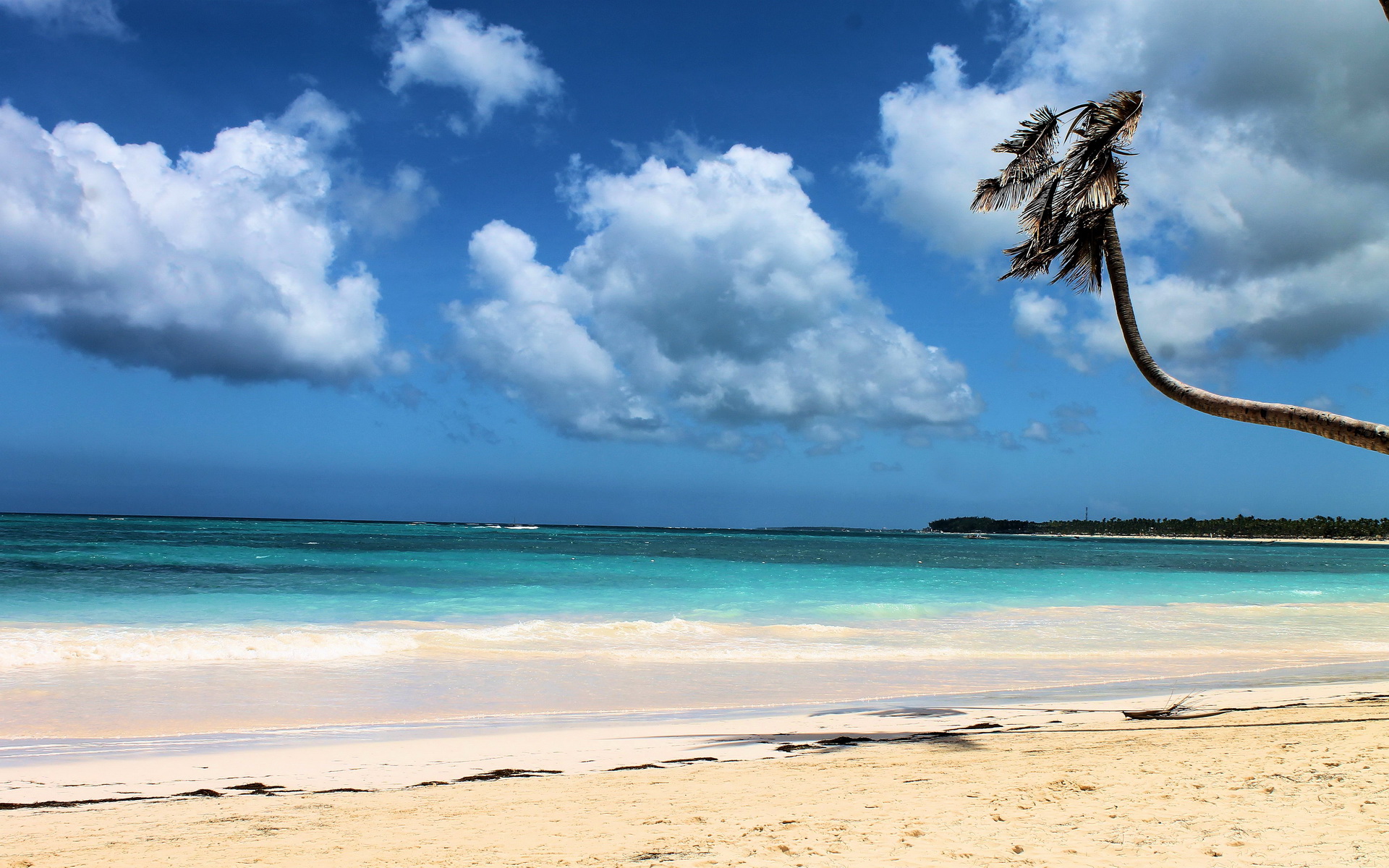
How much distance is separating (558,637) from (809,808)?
9.56 metres

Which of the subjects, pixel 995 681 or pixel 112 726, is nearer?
pixel 112 726

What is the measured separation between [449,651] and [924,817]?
30.0ft

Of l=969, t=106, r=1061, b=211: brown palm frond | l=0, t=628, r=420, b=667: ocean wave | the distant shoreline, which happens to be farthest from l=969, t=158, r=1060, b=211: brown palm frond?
the distant shoreline

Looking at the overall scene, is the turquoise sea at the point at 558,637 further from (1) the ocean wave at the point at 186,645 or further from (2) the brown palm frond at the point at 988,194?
(2) the brown palm frond at the point at 988,194

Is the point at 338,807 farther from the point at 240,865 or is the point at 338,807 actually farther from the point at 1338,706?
the point at 1338,706

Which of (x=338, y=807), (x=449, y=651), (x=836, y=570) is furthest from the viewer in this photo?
(x=836, y=570)

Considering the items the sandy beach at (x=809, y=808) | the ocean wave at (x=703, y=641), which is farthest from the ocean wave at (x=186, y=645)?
the sandy beach at (x=809, y=808)

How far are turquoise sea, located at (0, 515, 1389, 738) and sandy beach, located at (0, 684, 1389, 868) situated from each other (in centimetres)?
252

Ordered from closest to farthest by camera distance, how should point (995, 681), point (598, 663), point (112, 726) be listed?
point (112, 726)
point (995, 681)
point (598, 663)

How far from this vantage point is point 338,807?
4.73 metres

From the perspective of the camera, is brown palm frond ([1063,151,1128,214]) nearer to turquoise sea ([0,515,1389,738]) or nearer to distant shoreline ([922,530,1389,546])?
turquoise sea ([0,515,1389,738])

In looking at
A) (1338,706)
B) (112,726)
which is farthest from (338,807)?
(1338,706)

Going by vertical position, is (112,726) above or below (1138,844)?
below

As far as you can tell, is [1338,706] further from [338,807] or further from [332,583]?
[332,583]
